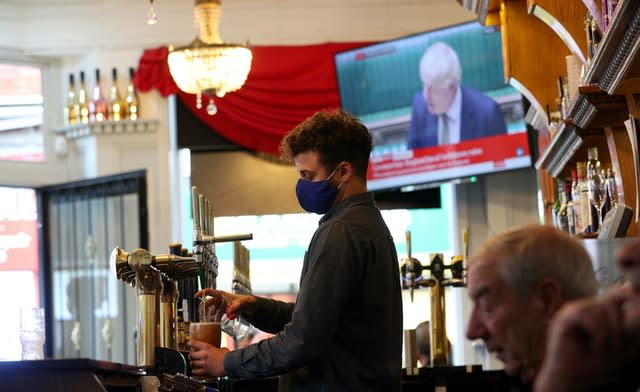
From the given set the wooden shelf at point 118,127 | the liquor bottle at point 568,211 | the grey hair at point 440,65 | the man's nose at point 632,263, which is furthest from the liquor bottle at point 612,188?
the wooden shelf at point 118,127

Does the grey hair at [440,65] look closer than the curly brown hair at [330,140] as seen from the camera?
No

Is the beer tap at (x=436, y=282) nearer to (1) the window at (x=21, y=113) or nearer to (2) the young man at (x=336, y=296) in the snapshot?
(2) the young man at (x=336, y=296)

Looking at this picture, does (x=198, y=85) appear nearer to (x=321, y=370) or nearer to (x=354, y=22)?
(x=354, y=22)

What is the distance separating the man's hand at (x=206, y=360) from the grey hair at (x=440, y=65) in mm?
6259

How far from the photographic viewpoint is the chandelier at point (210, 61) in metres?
7.74

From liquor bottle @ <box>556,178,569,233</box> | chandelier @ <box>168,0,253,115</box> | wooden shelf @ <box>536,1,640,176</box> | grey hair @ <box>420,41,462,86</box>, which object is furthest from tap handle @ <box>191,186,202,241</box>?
grey hair @ <box>420,41,462,86</box>

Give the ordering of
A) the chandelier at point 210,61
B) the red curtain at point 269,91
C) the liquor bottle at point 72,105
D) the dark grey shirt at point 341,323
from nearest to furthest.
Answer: the dark grey shirt at point 341,323, the chandelier at point 210,61, the red curtain at point 269,91, the liquor bottle at point 72,105

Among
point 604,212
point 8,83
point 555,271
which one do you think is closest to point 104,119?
point 8,83

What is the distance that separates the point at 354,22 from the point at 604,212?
17.9 ft

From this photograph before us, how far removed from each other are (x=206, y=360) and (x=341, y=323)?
13.1 inches

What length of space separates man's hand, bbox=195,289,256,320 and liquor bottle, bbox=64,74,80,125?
672cm

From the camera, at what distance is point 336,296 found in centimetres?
279

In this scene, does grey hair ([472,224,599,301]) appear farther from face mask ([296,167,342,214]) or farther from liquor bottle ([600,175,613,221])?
liquor bottle ([600,175,613,221])

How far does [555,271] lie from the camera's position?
1588 mm
